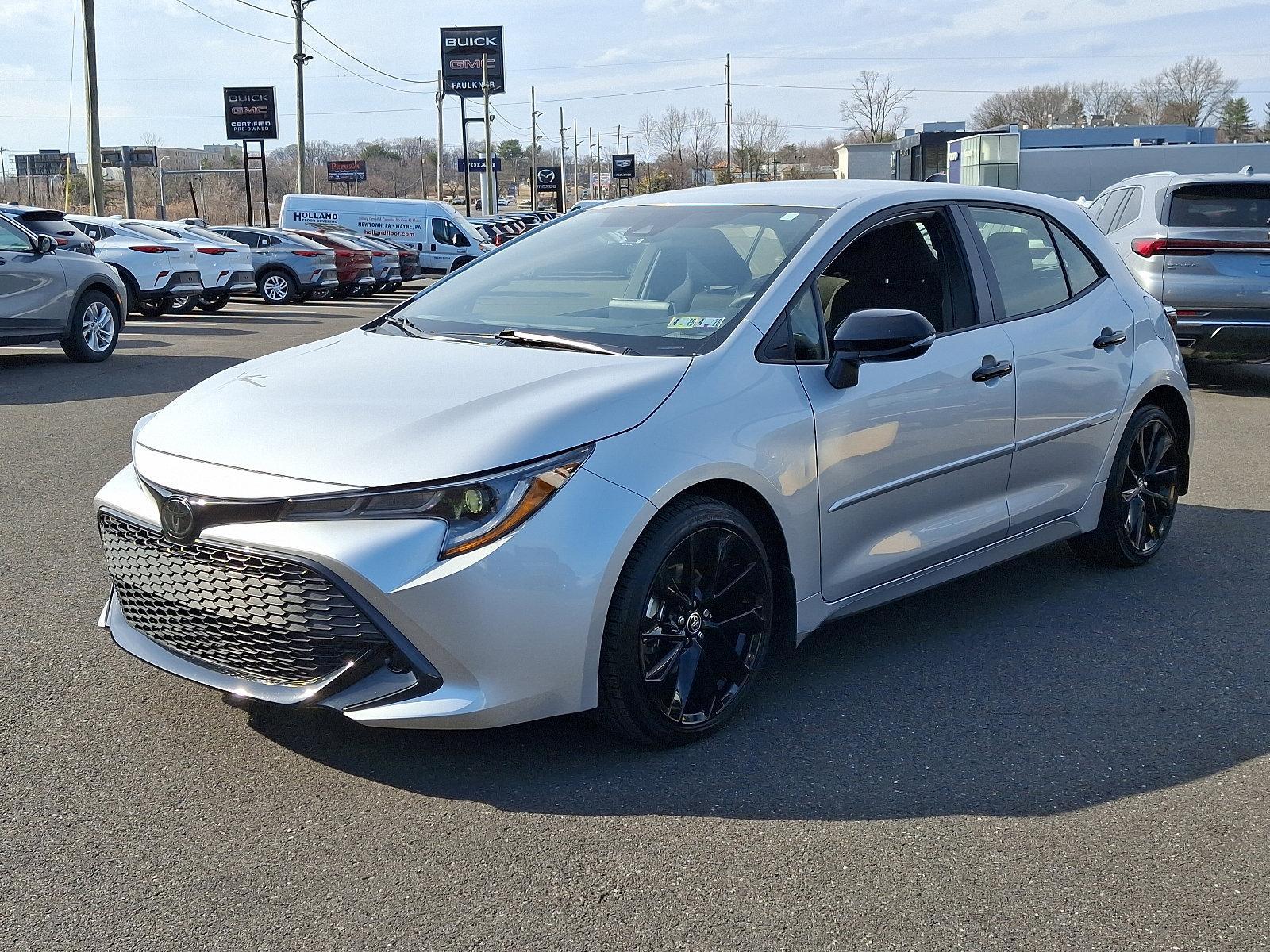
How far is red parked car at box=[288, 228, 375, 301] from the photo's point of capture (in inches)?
1068

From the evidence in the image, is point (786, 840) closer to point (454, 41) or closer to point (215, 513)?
point (215, 513)

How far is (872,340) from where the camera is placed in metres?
4.08

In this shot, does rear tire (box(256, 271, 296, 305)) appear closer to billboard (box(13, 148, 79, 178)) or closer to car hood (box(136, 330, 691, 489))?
car hood (box(136, 330, 691, 489))

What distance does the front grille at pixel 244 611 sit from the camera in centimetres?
333

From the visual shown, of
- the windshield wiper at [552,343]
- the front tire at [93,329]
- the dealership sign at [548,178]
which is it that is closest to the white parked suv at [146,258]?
the front tire at [93,329]

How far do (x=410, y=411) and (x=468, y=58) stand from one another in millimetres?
80619

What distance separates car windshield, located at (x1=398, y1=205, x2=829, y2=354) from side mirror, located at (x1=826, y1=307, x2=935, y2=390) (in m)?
0.32

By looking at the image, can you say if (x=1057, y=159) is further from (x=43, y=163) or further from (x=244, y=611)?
(x=43, y=163)

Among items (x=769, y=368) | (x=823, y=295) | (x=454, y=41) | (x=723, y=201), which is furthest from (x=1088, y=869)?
(x=454, y=41)

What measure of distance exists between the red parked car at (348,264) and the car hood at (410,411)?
919 inches

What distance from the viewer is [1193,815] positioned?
136 inches

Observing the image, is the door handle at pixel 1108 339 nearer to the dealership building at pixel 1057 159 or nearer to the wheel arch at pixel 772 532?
the wheel arch at pixel 772 532

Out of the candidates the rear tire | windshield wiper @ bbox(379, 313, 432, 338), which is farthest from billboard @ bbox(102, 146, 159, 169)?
windshield wiper @ bbox(379, 313, 432, 338)

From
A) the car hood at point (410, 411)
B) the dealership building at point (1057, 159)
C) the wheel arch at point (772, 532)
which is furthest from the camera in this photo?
the dealership building at point (1057, 159)
